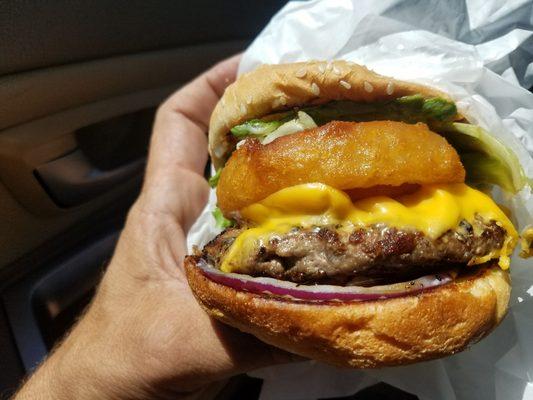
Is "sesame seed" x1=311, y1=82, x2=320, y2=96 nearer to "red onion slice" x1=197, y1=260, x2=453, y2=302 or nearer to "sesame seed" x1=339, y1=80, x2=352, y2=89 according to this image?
"sesame seed" x1=339, y1=80, x2=352, y2=89

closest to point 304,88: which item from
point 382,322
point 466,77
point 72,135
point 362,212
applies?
point 362,212

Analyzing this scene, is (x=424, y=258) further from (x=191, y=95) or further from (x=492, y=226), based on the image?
(x=191, y=95)

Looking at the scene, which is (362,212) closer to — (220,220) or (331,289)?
(331,289)

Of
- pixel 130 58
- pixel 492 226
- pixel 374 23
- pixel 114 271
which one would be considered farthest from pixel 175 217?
pixel 492 226

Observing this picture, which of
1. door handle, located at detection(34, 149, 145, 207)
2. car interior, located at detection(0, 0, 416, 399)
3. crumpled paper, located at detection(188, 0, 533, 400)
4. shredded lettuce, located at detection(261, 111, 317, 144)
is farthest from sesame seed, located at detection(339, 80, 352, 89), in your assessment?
door handle, located at detection(34, 149, 145, 207)

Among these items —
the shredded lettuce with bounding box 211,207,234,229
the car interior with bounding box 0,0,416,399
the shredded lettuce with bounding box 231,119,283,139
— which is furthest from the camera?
the car interior with bounding box 0,0,416,399
